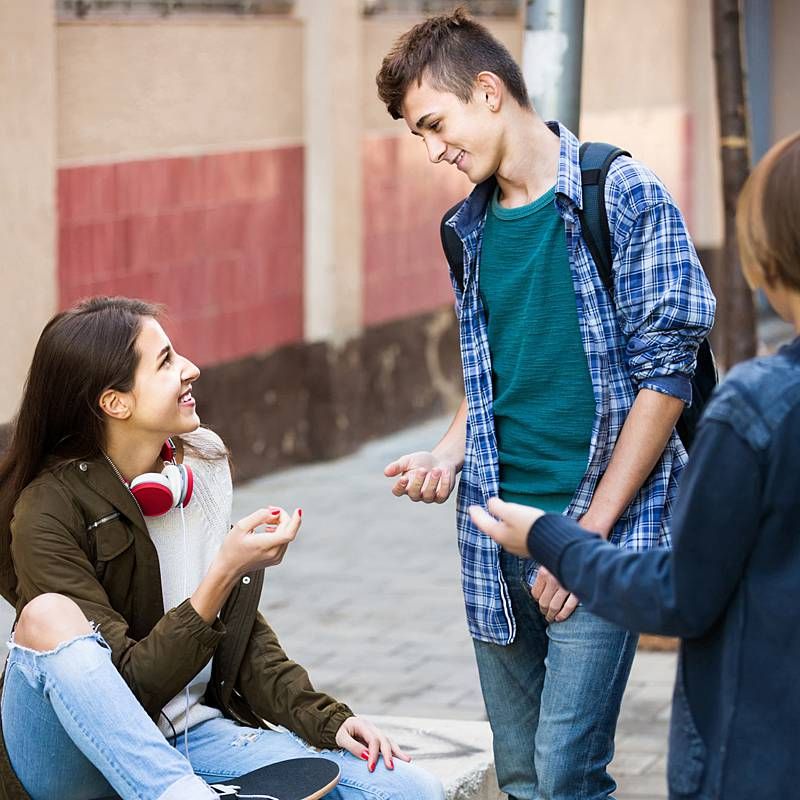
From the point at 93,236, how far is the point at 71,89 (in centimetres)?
66

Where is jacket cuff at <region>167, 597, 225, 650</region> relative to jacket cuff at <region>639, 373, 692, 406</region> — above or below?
below

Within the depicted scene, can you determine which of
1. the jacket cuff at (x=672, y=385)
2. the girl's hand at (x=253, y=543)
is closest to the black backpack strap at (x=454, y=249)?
the jacket cuff at (x=672, y=385)

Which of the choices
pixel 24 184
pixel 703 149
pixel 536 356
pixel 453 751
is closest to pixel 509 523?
pixel 536 356

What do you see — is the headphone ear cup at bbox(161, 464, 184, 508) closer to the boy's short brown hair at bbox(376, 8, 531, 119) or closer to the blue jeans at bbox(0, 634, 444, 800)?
the blue jeans at bbox(0, 634, 444, 800)

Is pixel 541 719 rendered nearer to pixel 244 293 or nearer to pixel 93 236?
pixel 93 236

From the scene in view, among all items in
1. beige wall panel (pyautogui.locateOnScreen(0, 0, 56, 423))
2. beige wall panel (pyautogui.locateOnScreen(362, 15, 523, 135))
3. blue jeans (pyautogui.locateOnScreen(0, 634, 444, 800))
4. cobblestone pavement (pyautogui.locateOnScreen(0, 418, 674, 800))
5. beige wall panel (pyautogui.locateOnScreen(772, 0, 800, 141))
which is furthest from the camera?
beige wall panel (pyautogui.locateOnScreen(772, 0, 800, 141))

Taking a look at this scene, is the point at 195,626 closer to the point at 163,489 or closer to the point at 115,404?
the point at 163,489

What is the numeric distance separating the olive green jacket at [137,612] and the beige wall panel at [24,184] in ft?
13.3

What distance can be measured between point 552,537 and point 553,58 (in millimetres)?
2501

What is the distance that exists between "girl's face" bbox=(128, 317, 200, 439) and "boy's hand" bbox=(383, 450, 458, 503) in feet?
1.42

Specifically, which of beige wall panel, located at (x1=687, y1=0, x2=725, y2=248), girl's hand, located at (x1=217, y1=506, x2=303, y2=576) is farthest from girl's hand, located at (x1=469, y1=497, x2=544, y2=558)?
beige wall panel, located at (x1=687, y1=0, x2=725, y2=248)

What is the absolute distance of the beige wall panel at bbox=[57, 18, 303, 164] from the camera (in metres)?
7.93

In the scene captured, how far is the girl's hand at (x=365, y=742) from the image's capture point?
3506 millimetres

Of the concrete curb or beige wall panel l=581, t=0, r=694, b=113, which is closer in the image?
the concrete curb
